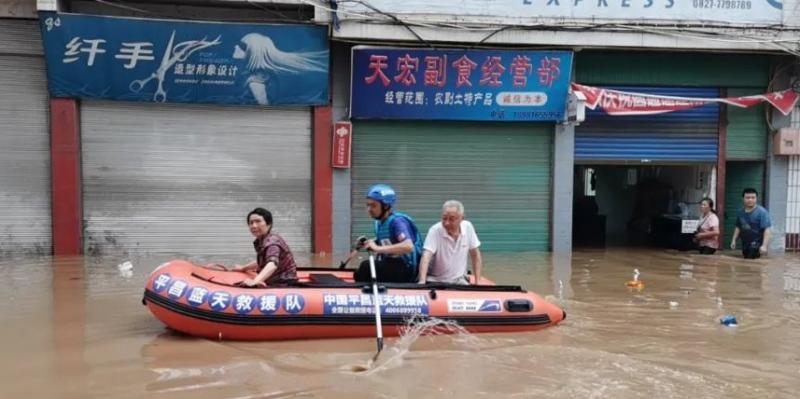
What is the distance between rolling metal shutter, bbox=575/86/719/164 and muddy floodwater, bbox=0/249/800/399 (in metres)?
4.79

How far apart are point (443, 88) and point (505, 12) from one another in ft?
5.31

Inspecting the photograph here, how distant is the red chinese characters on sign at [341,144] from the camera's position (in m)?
11.2

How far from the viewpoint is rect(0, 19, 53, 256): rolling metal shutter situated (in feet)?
34.4

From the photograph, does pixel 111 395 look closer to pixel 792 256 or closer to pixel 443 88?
pixel 443 88

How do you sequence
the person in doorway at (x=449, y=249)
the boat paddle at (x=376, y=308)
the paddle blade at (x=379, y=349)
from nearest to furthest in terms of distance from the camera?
Answer: the paddle blade at (x=379, y=349) → the boat paddle at (x=376, y=308) → the person in doorway at (x=449, y=249)

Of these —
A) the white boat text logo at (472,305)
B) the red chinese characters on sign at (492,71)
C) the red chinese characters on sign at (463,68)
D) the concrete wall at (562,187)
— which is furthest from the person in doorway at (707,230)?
the white boat text logo at (472,305)

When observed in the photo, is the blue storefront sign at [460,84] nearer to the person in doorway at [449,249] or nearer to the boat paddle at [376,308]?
the person in doorway at [449,249]

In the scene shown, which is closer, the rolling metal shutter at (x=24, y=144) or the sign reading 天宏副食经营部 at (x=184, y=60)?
the sign reading 天宏副食经营部 at (x=184, y=60)

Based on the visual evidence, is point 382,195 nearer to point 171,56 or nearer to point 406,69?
point 406,69

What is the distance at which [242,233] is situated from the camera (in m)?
11.3

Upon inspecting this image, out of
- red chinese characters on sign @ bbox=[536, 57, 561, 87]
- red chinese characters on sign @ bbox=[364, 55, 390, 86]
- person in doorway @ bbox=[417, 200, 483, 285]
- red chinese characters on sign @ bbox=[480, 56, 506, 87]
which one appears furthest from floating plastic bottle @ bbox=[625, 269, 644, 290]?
red chinese characters on sign @ bbox=[364, 55, 390, 86]

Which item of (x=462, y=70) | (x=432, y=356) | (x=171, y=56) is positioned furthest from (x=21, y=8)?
(x=432, y=356)

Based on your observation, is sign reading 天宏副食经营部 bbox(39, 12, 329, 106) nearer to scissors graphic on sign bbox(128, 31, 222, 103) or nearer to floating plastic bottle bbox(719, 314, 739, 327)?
scissors graphic on sign bbox(128, 31, 222, 103)

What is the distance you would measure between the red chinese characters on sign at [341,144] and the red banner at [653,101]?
3989mm
